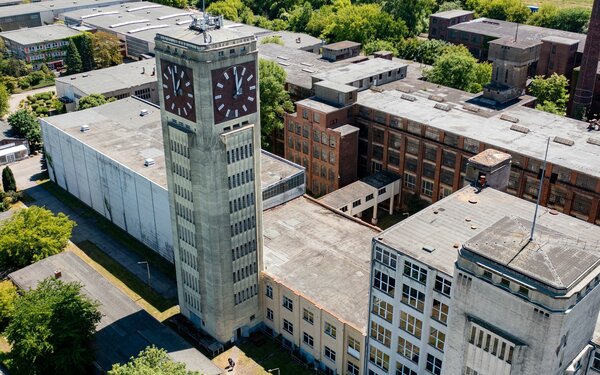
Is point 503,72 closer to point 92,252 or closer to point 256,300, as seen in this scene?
point 256,300

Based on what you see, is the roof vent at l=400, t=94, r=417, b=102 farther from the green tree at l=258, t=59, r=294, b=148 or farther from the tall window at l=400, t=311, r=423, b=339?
the tall window at l=400, t=311, r=423, b=339

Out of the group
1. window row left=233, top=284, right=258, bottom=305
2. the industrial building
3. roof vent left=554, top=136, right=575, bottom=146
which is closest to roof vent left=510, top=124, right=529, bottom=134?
roof vent left=554, top=136, right=575, bottom=146

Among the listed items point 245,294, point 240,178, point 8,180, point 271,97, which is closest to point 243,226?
point 240,178

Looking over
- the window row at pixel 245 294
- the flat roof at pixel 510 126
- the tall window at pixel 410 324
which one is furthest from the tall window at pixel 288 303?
the flat roof at pixel 510 126

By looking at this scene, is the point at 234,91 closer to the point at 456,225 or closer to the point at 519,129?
the point at 456,225

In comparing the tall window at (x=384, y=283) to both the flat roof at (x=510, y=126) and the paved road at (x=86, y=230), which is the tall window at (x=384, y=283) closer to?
the paved road at (x=86, y=230)
